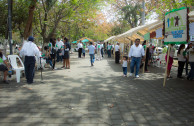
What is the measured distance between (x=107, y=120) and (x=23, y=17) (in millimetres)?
12939

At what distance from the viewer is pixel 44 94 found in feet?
17.6

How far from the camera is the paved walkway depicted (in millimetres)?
3576

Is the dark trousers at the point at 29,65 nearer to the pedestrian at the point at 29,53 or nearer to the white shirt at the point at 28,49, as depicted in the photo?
the pedestrian at the point at 29,53

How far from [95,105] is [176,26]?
13.0 ft

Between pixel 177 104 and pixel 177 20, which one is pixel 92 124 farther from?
pixel 177 20

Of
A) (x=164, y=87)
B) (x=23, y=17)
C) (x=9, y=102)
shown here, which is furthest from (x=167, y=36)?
(x=23, y=17)

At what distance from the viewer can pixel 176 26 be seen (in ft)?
19.9

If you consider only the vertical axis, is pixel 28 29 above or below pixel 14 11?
below

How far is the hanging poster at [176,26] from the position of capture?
5.73m

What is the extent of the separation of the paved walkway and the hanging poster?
175 centimetres

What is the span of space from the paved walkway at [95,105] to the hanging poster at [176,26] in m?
1.75

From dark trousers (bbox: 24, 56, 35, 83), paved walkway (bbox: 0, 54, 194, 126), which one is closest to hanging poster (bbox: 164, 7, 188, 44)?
paved walkway (bbox: 0, 54, 194, 126)

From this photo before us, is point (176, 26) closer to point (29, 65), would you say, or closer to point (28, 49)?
point (28, 49)

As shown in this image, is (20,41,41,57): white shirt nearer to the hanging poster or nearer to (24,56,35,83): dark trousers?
(24,56,35,83): dark trousers
